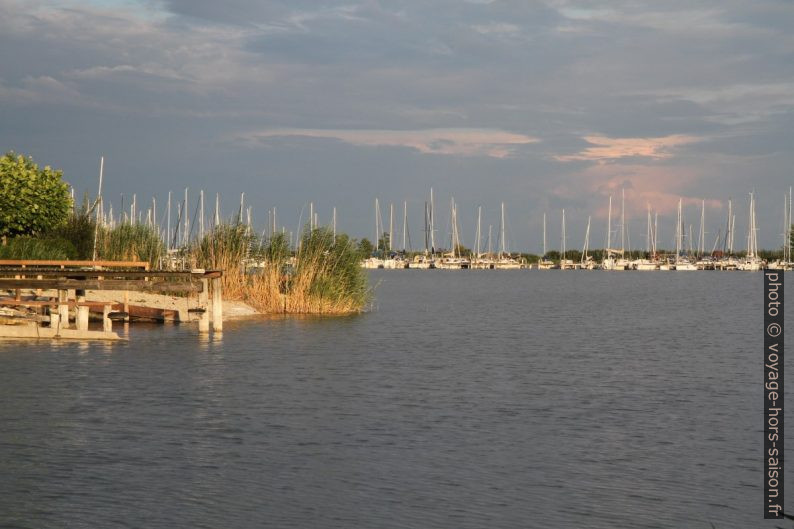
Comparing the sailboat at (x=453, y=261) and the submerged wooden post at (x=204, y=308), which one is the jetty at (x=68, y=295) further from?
the sailboat at (x=453, y=261)

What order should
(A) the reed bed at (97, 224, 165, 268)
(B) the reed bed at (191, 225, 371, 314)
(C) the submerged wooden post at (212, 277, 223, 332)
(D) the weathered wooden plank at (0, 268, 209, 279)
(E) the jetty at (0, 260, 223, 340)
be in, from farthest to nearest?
(A) the reed bed at (97, 224, 165, 268), (B) the reed bed at (191, 225, 371, 314), (C) the submerged wooden post at (212, 277, 223, 332), (D) the weathered wooden plank at (0, 268, 209, 279), (E) the jetty at (0, 260, 223, 340)

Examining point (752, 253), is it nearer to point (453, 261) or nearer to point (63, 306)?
point (453, 261)

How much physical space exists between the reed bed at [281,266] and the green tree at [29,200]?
310 inches

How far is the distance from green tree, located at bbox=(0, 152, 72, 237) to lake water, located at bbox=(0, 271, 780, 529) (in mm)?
13783

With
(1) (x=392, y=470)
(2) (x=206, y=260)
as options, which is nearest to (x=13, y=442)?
(1) (x=392, y=470)

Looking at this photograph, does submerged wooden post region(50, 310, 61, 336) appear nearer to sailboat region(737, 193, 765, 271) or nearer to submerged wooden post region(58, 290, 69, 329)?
submerged wooden post region(58, 290, 69, 329)

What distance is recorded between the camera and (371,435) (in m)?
17.3

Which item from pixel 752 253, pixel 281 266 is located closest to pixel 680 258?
pixel 752 253

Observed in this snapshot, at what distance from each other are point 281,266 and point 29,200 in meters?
11.5

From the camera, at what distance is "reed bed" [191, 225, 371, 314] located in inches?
1666

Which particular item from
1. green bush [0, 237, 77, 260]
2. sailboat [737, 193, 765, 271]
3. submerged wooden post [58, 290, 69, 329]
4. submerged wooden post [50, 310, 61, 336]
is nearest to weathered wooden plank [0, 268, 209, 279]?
submerged wooden post [58, 290, 69, 329]

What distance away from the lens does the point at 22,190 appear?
44500 millimetres

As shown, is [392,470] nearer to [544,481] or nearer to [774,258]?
[544,481]

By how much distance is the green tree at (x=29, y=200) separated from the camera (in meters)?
44.8
